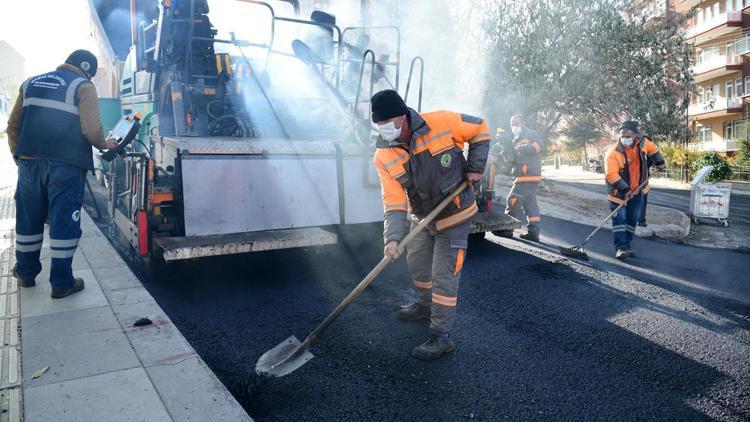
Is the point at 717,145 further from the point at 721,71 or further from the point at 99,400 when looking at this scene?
the point at 99,400

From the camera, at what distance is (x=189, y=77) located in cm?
510

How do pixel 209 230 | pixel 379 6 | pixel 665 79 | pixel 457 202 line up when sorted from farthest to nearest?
pixel 665 79
pixel 379 6
pixel 209 230
pixel 457 202

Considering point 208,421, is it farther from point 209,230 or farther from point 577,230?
point 577,230

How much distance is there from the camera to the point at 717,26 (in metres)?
30.6

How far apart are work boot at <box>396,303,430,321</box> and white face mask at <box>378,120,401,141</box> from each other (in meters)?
1.22

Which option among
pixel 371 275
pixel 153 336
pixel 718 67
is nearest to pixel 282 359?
pixel 371 275

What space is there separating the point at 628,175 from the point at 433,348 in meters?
4.01

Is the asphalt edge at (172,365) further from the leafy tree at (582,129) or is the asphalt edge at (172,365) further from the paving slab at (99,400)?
the leafy tree at (582,129)

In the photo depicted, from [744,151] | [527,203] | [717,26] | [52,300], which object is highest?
[717,26]


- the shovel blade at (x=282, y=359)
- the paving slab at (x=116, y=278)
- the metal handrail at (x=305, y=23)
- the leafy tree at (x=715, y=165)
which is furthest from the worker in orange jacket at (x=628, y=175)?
the leafy tree at (x=715, y=165)

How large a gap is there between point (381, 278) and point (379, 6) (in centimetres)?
405

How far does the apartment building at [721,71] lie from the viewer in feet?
97.9

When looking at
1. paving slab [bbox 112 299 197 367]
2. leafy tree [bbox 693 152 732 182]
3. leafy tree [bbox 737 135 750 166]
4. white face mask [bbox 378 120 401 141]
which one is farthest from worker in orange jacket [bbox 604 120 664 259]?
leafy tree [bbox 737 135 750 166]

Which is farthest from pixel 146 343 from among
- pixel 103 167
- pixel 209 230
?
pixel 103 167
